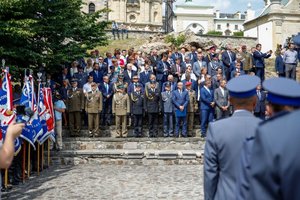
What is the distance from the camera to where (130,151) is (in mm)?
14070

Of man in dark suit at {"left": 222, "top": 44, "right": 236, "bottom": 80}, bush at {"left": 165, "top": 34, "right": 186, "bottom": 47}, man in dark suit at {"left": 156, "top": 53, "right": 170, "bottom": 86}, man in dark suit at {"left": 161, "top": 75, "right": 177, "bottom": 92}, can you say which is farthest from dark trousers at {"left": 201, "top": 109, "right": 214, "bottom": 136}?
bush at {"left": 165, "top": 34, "right": 186, "bottom": 47}

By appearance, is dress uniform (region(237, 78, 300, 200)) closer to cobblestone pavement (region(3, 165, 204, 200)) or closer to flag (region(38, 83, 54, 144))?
cobblestone pavement (region(3, 165, 204, 200))

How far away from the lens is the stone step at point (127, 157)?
13922 millimetres

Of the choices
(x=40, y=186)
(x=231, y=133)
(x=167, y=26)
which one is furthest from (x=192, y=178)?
(x=167, y=26)

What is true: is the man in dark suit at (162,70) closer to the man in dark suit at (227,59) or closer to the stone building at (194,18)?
the man in dark suit at (227,59)

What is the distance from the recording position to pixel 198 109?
54.6 feet

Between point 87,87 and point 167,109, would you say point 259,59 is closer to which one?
point 167,109

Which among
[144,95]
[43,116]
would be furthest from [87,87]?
[43,116]

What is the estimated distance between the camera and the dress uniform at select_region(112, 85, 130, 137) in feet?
50.7

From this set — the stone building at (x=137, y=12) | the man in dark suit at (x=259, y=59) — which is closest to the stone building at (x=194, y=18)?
the stone building at (x=137, y=12)

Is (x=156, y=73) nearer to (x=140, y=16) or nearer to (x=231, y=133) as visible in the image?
(x=231, y=133)

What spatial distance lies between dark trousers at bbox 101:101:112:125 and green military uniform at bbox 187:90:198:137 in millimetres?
2954

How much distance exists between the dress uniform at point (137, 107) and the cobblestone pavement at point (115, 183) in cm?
243

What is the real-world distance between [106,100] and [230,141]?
12.5 meters
